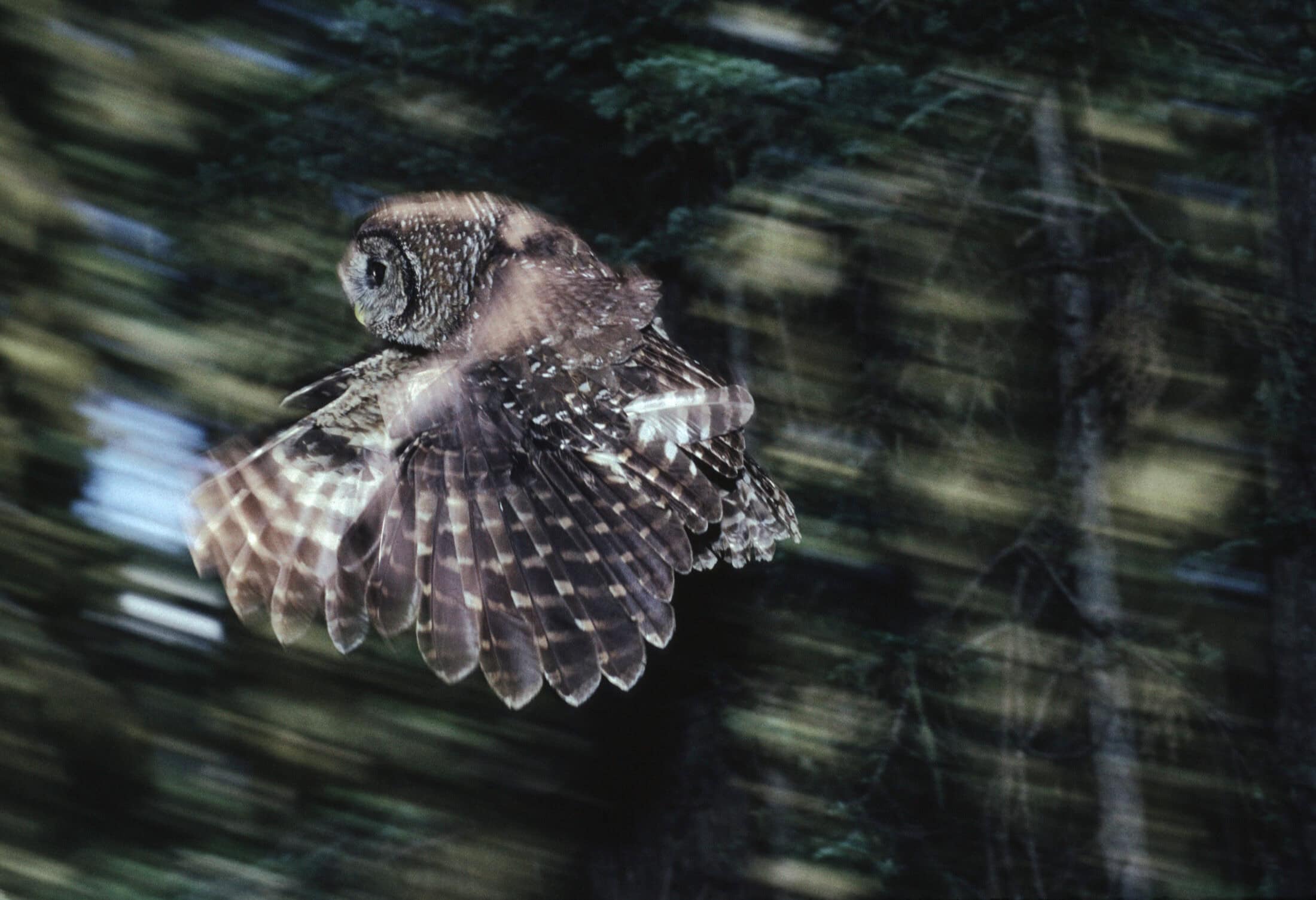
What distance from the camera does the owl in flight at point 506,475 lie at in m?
1.18

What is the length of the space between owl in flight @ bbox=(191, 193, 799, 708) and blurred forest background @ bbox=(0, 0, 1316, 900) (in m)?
1.03

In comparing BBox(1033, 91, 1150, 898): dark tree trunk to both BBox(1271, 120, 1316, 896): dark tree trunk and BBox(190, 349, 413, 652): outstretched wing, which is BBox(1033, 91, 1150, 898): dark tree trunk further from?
BBox(190, 349, 413, 652): outstretched wing

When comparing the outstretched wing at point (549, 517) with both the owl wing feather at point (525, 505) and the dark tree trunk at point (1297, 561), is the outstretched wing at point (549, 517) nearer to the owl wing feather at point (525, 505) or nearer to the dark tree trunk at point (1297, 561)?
the owl wing feather at point (525, 505)

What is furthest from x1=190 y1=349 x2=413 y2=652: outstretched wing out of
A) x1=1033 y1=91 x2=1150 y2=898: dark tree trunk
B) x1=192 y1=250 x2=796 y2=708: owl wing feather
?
x1=1033 y1=91 x2=1150 y2=898: dark tree trunk

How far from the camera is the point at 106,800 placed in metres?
1.84

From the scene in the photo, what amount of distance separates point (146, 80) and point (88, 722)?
1.07m

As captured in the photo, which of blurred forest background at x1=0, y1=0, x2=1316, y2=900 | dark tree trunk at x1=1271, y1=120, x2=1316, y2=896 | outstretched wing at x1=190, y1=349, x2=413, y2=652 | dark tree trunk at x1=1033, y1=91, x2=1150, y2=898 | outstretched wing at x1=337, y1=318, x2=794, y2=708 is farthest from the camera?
dark tree trunk at x1=1033, y1=91, x2=1150, y2=898

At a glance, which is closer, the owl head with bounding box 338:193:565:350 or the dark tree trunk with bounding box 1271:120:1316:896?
the owl head with bounding box 338:193:565:350

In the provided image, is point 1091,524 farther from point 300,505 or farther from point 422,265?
point 422,265

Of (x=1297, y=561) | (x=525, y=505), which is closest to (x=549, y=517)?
(x=525, y=505)

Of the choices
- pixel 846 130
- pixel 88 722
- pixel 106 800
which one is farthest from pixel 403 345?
pixel 846 130

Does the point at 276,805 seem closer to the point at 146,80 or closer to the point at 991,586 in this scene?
the point at 146,80

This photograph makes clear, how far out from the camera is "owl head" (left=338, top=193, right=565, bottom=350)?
1.19m

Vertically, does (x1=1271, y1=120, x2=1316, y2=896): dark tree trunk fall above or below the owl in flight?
below
